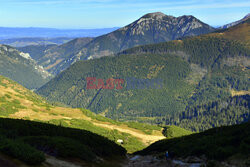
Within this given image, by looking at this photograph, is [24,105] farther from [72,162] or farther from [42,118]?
[72,162]

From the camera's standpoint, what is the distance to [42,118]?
12725 cm

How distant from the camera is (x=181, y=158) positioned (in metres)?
42.1

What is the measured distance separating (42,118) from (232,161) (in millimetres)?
110913

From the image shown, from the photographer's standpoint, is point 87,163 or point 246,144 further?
point 87,163

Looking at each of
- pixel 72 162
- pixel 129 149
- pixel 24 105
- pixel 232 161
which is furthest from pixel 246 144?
pixel 24 105

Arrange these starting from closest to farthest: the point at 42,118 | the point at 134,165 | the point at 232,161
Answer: the point at 232,161 < the point at 134,165 < the point at 42,118

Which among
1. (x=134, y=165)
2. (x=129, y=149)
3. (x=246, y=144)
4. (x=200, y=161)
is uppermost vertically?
(x=246, y=144)

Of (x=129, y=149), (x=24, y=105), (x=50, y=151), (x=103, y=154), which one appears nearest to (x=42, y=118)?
(x=24, y=105)

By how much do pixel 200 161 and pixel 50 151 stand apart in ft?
77.4

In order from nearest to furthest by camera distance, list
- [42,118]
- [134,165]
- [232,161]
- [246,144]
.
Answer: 1. [232,161]
2. [246,144]
3. [134,165]
4. [42,118]

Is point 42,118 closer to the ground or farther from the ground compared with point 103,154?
closer to the ground

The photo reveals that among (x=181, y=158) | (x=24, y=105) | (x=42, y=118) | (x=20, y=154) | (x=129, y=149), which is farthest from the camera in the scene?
(x=24, y=105)

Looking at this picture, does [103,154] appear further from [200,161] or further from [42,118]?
[42,118]

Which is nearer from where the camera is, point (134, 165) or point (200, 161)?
point (200, 161)
